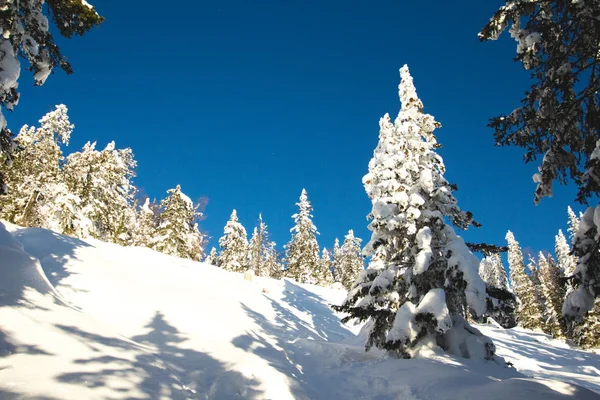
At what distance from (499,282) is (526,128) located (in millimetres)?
75497

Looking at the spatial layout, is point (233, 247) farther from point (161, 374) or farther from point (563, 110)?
point (563, 110)

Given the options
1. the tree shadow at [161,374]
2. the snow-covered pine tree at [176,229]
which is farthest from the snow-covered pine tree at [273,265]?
the tree shadow at [161,374]

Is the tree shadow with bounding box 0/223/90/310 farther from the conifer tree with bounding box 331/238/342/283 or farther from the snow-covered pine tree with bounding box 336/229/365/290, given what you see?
the conifer tree with bounding box 331/238/342/283

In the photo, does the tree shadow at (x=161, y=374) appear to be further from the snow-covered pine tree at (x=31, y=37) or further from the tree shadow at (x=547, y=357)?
the tree shadow at (x=547, y=357)

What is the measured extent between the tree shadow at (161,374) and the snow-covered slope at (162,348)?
0.11 ft

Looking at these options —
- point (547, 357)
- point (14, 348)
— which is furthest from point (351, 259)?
point (14, 348)

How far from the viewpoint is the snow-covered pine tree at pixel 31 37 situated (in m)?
6.98

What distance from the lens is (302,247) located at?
46938 mm

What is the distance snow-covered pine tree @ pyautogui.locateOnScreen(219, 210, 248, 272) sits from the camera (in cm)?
4672

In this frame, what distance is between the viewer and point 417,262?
11719 mm

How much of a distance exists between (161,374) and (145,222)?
47.6 meters

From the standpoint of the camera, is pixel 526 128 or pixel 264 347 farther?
pixel 264 347

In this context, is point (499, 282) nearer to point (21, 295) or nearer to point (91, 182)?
point (91, 182)

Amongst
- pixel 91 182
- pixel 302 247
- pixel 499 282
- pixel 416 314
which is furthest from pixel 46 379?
pixel 499 282
